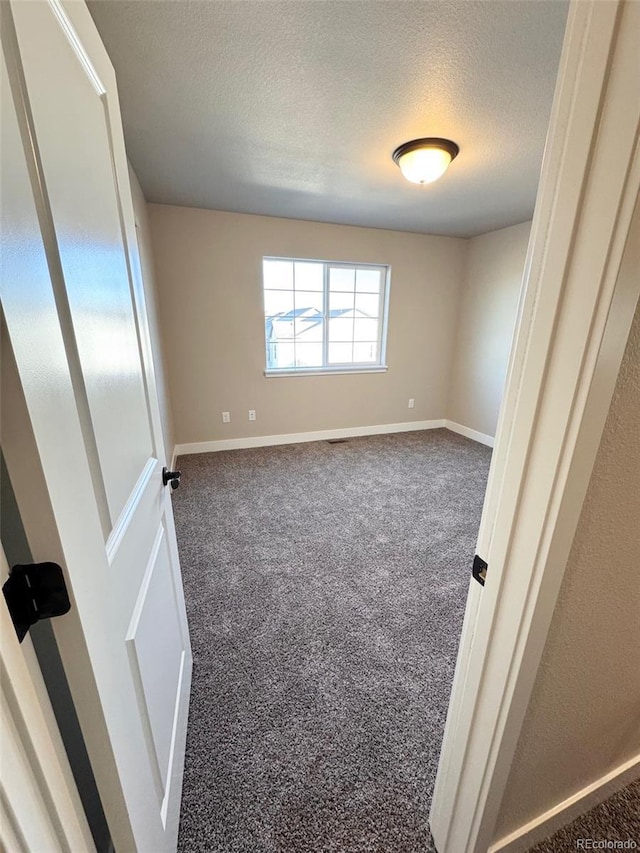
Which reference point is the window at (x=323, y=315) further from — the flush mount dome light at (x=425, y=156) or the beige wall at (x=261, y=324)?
the flush mount dome light at (x=425, y=156)

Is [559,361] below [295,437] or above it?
above

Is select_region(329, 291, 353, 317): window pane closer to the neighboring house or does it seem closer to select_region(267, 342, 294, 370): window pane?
the neighboring house

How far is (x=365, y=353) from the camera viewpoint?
13.9 feet

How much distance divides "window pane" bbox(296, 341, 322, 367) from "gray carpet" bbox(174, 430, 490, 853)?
5.10 feet

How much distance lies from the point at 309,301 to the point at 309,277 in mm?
250

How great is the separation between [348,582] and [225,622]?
26.8 inches

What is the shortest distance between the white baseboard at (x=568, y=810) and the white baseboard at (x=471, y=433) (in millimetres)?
3181

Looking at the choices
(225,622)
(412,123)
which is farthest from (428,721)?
(412,123)

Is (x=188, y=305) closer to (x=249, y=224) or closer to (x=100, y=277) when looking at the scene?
(x=249, y=224)

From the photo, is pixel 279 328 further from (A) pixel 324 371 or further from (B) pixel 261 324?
(A) pixel 324 371

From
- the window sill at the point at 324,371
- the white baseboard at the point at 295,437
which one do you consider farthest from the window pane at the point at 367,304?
the white baseboard at the point at 295,437

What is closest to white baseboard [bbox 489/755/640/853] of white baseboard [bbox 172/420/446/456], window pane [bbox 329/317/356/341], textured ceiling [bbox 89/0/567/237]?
textured ceiling [bbox 89/0/567/237]

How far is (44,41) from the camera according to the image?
50cm

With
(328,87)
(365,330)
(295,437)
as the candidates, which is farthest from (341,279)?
(328,87)
